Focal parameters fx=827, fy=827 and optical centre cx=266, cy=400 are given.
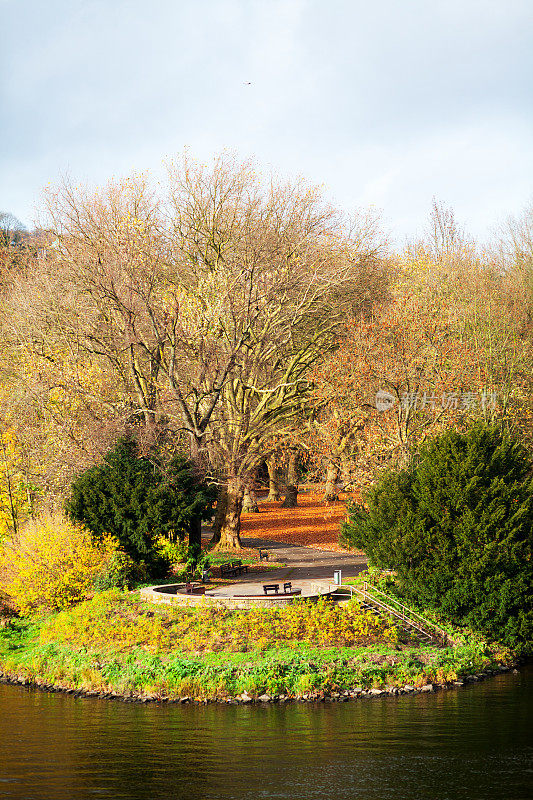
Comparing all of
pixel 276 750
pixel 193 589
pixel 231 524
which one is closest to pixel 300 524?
pixel 231 524

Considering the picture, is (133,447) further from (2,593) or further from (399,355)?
(399,355)

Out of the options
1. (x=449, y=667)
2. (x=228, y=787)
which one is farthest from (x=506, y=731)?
(x=228, y=787)

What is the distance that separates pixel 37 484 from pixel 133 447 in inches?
192

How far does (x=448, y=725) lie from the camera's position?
20.0m

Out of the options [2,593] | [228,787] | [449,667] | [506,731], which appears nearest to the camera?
[228,787]

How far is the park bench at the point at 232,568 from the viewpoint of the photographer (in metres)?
34.4

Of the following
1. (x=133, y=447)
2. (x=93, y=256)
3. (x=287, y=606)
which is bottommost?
(x=287, y=606)

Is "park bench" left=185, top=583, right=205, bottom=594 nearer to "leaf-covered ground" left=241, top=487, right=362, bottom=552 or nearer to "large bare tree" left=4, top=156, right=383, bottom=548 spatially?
"large bare tree" left=4, top=156, right=383, bottom=548

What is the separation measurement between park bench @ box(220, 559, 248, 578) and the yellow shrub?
5324 millimetres

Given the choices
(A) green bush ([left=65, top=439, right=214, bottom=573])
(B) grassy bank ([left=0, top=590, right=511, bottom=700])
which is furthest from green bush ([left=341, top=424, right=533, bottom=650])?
(A) green bush ([left=65, top=439, right=214, bottom=573])

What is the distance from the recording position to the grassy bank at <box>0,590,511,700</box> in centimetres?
2359

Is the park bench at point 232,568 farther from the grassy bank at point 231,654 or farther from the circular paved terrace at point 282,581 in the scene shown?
the grassy bank at point 231,654
